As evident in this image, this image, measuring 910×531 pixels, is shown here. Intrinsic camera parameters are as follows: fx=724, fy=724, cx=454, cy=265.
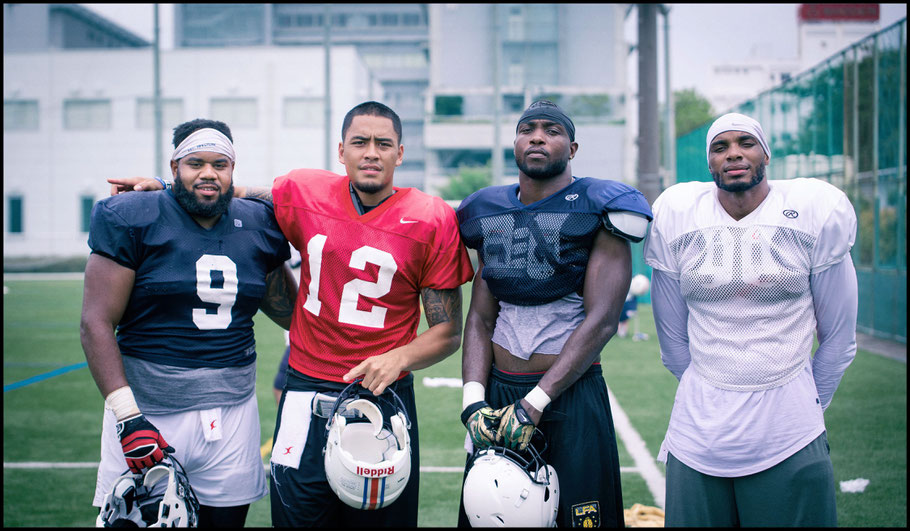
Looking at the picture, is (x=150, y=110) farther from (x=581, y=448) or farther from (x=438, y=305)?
(x=581, y=448)

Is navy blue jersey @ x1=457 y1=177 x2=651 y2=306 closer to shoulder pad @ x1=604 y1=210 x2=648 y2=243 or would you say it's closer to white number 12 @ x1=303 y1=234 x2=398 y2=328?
shoulder pad @ x1=604 y1=210 x2=648 y2=243

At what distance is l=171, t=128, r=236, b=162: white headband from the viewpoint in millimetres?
3002

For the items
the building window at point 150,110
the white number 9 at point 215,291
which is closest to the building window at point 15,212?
the building window at point 150,110

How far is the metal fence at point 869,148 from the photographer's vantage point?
11289mm

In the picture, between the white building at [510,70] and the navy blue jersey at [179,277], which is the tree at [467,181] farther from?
the navy blue jersey at [179,277]

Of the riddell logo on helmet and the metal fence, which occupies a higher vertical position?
the metal fence

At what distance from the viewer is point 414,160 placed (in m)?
57.9

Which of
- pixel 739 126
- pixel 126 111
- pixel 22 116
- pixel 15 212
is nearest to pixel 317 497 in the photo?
pixel 739 126

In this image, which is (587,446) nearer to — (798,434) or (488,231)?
(798,434)

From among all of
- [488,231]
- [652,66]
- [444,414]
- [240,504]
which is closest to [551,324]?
[488,231]

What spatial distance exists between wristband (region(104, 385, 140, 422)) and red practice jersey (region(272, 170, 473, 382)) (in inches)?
25.4

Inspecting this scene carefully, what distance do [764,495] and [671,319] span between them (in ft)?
2.47

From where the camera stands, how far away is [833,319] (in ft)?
9.08

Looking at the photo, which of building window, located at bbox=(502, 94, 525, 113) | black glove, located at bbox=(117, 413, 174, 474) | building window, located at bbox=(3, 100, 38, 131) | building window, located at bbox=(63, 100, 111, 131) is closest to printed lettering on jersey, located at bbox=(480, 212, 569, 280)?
black glove, located at bbox=(117, 413, 174, 474)
